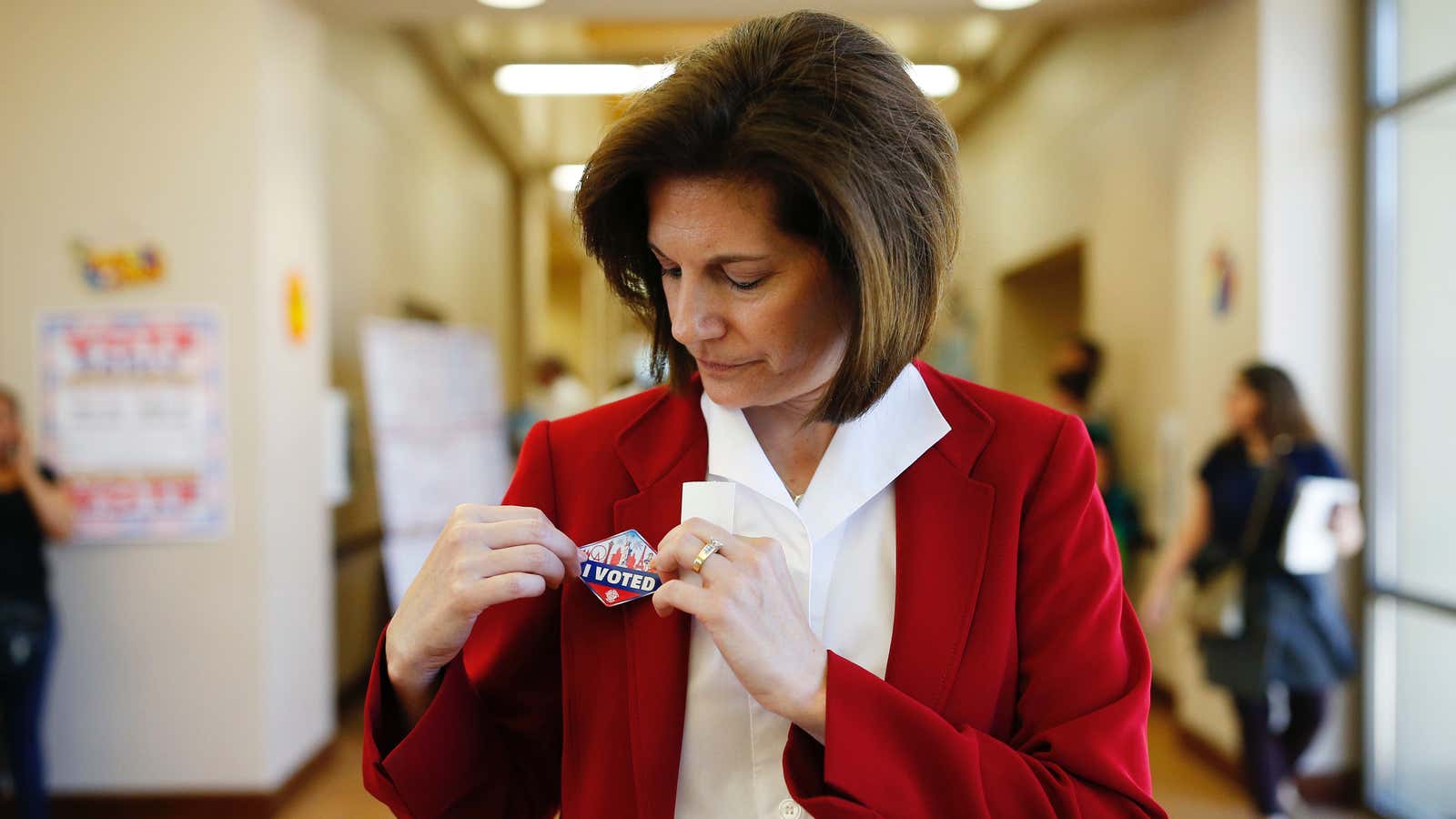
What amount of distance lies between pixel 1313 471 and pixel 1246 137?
147 cm

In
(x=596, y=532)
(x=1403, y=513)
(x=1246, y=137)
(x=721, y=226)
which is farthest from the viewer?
(x=1246, y=137)

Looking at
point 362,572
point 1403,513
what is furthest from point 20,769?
point 1403,513


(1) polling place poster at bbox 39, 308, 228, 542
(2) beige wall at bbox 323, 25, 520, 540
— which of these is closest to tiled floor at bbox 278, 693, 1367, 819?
(1) polling place poster at bbox 39, 308, 228, 542

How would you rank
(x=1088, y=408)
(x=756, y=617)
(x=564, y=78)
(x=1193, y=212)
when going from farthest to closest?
(x=564, y=78) → (x=1088, y=408) → (x=1193, y=212) → (x=756, y=617)

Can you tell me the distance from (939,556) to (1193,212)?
413cm

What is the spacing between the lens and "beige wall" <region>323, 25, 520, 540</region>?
5.31 meters

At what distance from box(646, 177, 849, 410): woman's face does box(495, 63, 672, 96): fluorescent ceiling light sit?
5.82m

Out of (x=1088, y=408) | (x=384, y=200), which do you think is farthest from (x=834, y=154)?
(x=384, y=200)

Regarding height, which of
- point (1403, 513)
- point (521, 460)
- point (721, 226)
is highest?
point (721, 226)

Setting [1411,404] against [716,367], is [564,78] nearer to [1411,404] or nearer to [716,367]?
[1411,404]

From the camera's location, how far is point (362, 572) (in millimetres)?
5777

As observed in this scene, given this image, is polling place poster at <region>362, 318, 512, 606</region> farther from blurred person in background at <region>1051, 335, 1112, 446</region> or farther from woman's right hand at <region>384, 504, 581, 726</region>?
woman's right hand at <region>384, 504, 581, 726</region>

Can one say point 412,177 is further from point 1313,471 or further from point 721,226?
point 721,226

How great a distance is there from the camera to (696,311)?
38.9 inches
